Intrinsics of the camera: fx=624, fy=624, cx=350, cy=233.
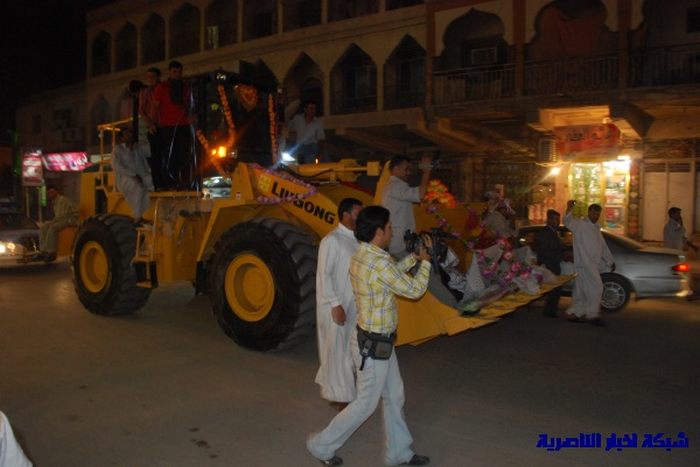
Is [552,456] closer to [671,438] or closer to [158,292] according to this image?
[671,438]

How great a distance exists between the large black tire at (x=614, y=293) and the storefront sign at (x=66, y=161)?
2657 centimetres

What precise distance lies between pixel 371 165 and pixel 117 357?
135 inches

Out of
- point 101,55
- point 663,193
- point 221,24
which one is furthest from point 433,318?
point 101,55

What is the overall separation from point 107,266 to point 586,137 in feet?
40.8

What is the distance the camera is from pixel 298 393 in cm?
554

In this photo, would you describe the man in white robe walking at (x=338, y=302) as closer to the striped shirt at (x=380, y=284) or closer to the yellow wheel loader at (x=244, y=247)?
the striped shirt at (x=380, y=284)

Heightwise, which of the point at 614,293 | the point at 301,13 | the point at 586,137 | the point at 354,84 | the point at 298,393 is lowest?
the point at 298,393

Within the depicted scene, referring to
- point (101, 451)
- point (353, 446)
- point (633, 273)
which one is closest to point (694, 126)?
point (633, 273)

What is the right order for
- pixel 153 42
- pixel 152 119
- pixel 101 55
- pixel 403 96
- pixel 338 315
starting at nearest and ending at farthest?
pixel 338 315, pixel 152 119, pixel 403 96, pixel 153 42, pixel 101 55

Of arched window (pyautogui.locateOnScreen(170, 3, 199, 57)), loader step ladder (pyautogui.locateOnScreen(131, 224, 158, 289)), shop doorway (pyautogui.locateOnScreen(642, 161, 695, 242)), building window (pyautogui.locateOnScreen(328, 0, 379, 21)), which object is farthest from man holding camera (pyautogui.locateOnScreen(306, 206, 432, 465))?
arched window (pyautogui.locateOnScreen(170, 3, 199, 57))

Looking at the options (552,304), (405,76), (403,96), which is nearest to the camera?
A: (552,304)

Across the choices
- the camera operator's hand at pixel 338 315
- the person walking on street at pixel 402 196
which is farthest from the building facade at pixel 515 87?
the camera operator's hand at pixel 338 315

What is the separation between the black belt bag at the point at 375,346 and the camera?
380 cm

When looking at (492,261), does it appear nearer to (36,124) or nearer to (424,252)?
(424,252)
